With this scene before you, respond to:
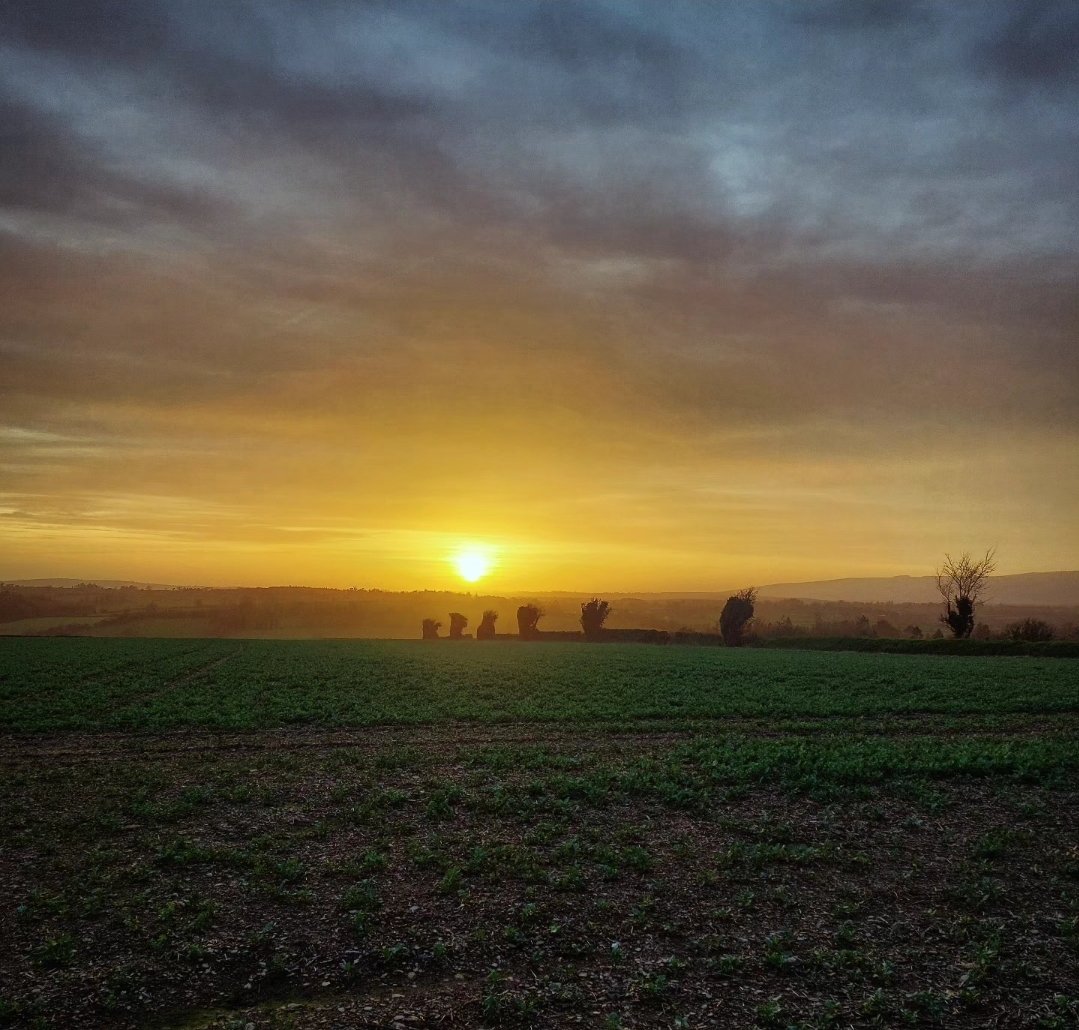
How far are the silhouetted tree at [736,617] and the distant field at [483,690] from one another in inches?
1306

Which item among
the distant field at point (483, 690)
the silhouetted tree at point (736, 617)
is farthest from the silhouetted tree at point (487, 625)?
the distant field at point (483, 690)

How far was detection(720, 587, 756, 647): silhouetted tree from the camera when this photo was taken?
87.7 m

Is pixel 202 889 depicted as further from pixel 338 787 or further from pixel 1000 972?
pixel 1000 972

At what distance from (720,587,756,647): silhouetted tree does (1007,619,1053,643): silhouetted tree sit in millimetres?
25976

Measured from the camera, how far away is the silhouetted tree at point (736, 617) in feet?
288

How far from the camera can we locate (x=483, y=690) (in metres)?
35.2

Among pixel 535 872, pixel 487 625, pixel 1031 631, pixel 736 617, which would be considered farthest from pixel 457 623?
pixel 535 872

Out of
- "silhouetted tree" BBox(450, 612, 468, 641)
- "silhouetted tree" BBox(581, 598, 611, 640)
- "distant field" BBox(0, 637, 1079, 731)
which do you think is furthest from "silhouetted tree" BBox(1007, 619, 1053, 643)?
"silhouetted tree" BBox(450, 612, 468, 641)

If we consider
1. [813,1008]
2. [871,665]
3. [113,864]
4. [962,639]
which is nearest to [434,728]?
[113,864]

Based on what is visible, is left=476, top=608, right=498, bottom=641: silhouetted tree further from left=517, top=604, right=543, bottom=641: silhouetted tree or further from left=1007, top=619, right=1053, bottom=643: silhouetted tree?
left=1007, top=619, right=1053, bottom=643: silhouetted tree

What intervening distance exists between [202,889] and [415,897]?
327 cm

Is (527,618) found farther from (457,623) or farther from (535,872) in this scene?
(535,872)

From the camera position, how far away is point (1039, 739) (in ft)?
77.0

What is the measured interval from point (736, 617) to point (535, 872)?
79.3 meters
